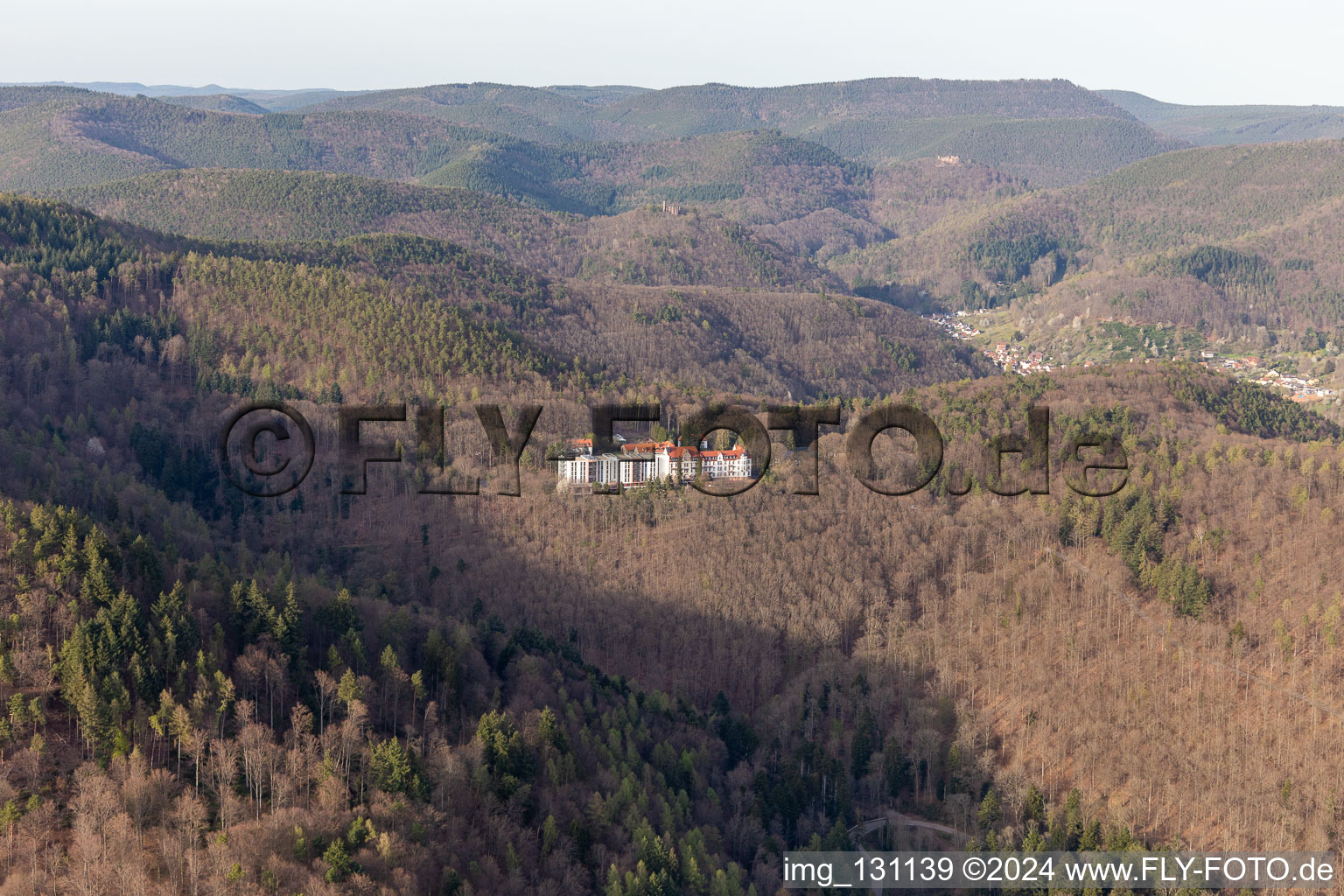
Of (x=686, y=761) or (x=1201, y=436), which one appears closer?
(x=686, y=761)

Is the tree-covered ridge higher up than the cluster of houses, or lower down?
lower down

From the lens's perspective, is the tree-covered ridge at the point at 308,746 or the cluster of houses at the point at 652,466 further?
the cluster of houses at the point at 652,466

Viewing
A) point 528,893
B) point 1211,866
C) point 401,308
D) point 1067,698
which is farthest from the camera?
point 401,308

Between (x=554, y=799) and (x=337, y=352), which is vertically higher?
(x=337, y=352)

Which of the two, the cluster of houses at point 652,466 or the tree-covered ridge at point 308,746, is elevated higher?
the cluster of houses at point 652,466

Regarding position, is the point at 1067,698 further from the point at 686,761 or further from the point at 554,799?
the point at 554,799

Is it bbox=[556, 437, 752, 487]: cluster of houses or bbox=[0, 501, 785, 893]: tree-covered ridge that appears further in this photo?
bbox=[556, 437, 752, 487]: cluster of houses

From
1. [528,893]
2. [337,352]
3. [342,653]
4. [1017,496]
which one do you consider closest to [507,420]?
[337,352]

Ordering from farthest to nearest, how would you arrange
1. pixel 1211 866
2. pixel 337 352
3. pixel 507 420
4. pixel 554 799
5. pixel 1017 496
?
pixel 337 352 < pixel 507 420 < pixel 1017 496 < pixel 1211 866 < pixel 554 799
